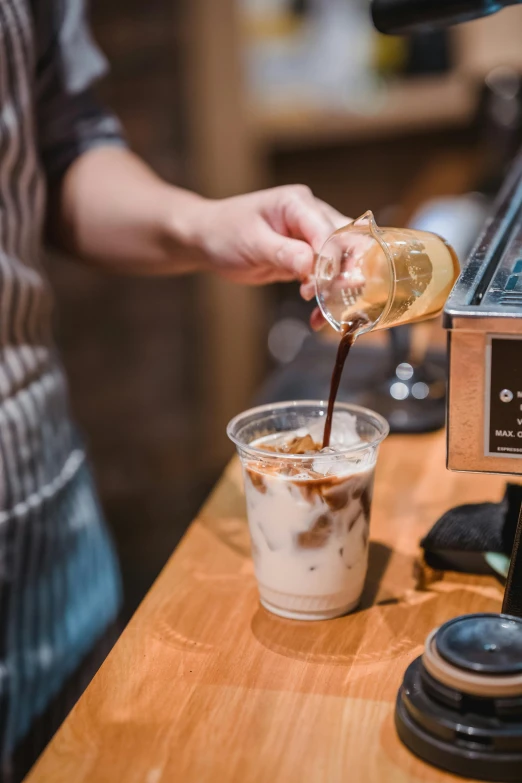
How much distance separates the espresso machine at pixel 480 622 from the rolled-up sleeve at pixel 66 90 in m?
0.77

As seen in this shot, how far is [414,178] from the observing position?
3.90 metres

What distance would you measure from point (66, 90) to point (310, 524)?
0.87 m

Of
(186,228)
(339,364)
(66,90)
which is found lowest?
(339,364)

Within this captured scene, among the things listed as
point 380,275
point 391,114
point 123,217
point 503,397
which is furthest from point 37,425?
point 391,114

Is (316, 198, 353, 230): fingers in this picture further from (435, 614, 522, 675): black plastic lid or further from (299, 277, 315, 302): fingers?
(435, 614, 522, 675): black plastic lid

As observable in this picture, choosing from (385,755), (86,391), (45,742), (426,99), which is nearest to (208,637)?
(385,755)

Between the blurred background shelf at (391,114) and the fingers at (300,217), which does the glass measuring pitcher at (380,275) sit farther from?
the blurred background shelf at (391,114)

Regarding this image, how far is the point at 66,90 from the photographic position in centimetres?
142

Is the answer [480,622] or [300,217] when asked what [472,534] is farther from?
[300,217]

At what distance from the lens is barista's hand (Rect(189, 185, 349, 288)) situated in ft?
3.47

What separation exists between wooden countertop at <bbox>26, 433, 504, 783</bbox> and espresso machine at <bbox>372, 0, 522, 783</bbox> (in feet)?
0.12

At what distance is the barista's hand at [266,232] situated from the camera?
1.06 m

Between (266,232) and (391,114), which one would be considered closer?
(266,232)

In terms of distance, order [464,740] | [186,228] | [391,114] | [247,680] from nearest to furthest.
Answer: [464,740] → [247,680] → [186,228] → [391,114]
